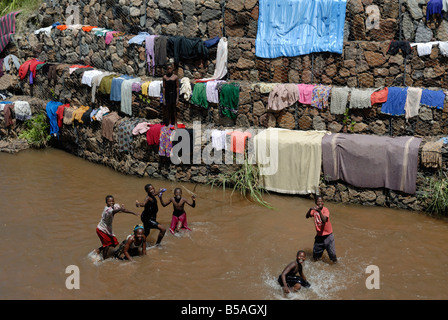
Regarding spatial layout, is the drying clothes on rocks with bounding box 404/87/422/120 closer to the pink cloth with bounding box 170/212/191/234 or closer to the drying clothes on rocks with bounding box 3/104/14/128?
the pink cloth with bounding box 170/212/191/234

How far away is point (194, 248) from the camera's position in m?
9.53

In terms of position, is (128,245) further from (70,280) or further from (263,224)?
(263,224)

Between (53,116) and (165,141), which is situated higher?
(53,116)

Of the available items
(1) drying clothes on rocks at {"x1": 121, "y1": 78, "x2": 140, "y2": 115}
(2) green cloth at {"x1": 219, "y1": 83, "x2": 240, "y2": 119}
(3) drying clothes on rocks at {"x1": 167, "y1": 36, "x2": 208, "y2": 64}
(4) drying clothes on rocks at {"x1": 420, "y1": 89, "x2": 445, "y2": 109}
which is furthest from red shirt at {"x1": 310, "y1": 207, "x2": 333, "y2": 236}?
(1) drying clothes on rocks at {"x1": 121, "y1": 78, "x2": 140, "y2": 115}

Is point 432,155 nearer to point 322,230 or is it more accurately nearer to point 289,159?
point 289,159

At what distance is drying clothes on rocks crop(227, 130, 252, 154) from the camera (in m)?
12.0

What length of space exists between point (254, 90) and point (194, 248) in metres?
4.53

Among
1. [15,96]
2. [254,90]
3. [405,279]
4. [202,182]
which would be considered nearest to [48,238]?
[202,182]

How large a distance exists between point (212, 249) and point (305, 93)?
453 centimetres

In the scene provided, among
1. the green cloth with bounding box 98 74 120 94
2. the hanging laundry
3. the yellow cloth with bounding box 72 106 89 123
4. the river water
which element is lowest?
the river water

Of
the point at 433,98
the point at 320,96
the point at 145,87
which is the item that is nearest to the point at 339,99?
the point at 320,96

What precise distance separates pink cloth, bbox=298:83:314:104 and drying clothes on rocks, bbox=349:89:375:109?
3.13 ft

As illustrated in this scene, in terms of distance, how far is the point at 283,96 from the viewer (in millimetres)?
11992

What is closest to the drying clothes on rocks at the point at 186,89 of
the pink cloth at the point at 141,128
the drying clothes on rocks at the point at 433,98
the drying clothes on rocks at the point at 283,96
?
the pink cloth at the point at 141,128
